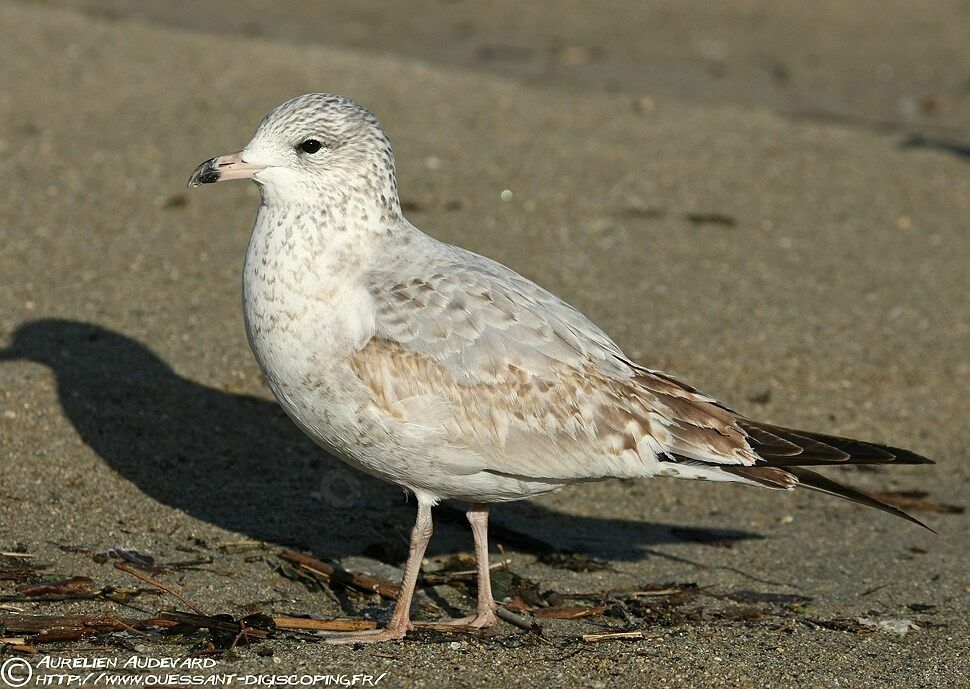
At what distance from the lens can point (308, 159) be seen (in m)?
5.09

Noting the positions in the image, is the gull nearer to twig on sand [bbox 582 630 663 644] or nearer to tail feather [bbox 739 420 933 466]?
tail feather [bbox 739 420 933 466]

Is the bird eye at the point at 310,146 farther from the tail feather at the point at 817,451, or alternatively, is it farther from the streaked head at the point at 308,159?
the tail feather at the point at 817,451

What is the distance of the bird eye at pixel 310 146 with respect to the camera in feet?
16.7

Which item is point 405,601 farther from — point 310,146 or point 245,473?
point 310,146

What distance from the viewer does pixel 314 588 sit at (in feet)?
17.8

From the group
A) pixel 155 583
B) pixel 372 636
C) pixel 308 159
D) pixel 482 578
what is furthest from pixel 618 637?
pixel 308 159

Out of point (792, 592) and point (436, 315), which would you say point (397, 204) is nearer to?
point (436, 315)

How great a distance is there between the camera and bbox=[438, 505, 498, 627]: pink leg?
5.20m

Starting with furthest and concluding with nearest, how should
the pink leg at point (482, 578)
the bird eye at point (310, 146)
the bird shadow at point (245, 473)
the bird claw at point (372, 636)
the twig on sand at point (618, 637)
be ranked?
the bird shadow at point (245, 473) → the pink leg at point (482, 578) → the bird eye at point (310, 146) → the twig on sand at point (618, 637) → the bird claw at point (372, 636)

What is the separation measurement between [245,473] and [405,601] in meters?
1.61

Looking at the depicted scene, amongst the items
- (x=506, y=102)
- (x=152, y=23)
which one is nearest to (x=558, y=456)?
(x=506, y=102)

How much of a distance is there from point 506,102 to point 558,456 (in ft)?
22.5

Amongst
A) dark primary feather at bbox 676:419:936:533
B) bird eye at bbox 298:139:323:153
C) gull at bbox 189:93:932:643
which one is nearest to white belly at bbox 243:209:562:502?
gull at bbox 189:93:932:643

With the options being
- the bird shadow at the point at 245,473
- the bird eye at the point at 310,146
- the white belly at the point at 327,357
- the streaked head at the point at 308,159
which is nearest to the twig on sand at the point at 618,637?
the white belly at the point at 327,357
